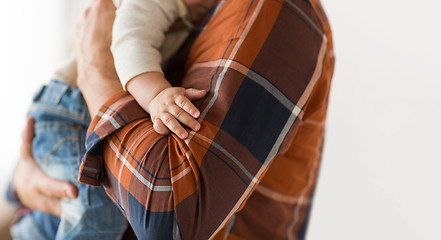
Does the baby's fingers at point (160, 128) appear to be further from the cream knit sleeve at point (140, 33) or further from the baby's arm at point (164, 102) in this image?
the cream knit sleeve at point (140, 33)

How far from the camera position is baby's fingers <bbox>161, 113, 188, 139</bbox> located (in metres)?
0.53

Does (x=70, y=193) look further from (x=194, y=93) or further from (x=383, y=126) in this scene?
(x=383, y=126)

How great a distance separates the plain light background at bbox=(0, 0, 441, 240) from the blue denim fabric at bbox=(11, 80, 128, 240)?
59 cm

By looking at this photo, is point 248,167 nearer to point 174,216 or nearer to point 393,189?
point 174,216

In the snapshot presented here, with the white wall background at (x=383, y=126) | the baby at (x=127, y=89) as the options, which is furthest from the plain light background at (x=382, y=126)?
the baby at (x=127, y=89)

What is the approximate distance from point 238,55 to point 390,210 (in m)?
0.58

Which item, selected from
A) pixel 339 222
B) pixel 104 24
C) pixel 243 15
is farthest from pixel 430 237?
pixel 104 24

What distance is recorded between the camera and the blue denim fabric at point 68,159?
72 cm

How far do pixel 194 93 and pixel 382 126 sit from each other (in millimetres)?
572

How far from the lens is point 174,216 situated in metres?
0.51

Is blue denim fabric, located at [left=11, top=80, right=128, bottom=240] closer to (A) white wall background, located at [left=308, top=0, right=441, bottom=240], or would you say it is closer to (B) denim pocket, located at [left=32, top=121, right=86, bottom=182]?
(B) denim pocket, located at [left=32, top=121, right=86, bottom=182]

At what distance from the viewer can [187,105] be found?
0.55 metres

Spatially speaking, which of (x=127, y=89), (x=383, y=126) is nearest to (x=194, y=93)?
(x=127, y=89)

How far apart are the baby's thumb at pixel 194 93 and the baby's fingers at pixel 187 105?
0.01m
